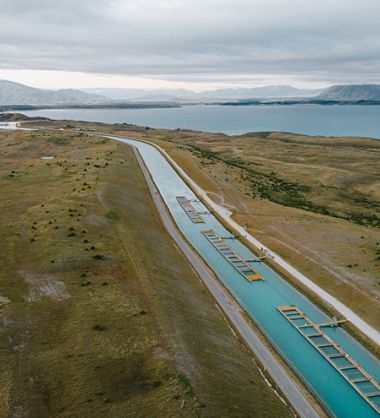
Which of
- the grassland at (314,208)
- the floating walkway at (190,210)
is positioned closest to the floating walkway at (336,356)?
the grassland at (314,208)

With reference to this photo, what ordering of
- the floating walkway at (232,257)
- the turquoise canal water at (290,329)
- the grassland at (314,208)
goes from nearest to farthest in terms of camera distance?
1. the turquoise canal water at (290,329)
2. the grassland at (314,208)
3. the floating walkway at (232,257)

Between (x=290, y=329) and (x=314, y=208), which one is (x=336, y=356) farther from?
(x=314, y=208)

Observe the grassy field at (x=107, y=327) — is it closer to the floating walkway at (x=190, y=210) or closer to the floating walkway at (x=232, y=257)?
the floating walkway at (x=232, y=257)

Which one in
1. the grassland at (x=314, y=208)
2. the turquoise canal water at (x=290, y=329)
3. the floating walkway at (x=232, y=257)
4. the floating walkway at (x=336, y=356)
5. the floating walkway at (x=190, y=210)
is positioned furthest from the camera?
the floating walkway at (x=190, y=210)

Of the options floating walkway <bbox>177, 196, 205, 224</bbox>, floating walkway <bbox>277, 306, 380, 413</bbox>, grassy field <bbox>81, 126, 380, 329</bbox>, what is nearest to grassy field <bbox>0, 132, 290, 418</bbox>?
floating walkway <bbox>277, 306, 380, 413</bbox>

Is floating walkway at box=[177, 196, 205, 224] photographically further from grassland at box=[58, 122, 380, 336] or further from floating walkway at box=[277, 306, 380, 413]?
floating walkway at box=[277, 306, 380, 413]

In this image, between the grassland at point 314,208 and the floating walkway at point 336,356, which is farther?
the grassland at point 314,208
